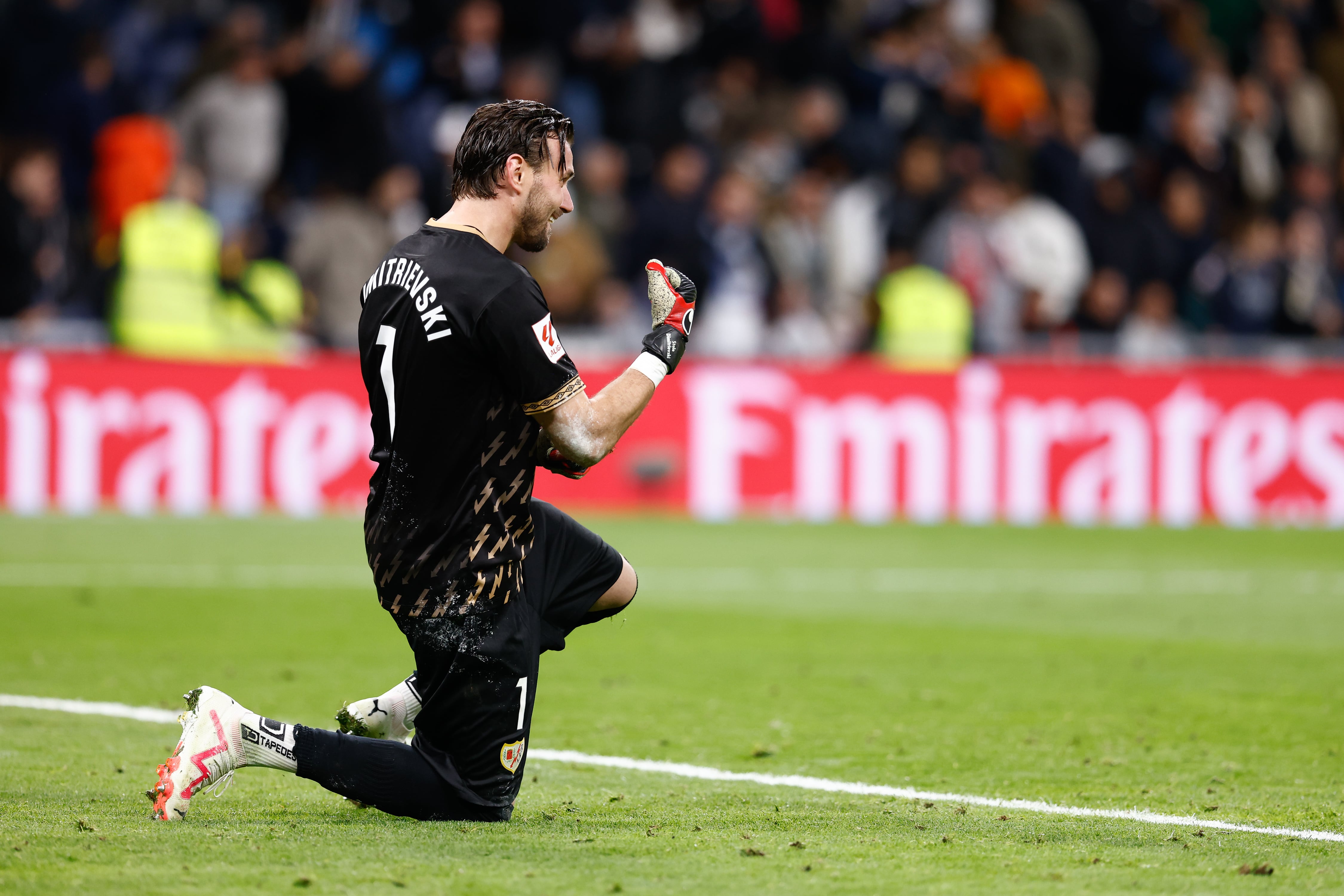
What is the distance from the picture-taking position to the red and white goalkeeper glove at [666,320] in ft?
17.5

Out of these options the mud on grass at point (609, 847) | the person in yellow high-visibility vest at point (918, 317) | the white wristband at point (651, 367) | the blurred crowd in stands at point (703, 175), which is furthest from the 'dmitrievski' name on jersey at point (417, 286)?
the person in yellow high-visibility vest at point (918, 317)

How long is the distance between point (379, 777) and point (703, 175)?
13597mm

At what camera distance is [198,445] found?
50.7 ft

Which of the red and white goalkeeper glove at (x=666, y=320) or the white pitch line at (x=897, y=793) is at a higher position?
the red and white goalkeeper glove at (x=666, y=320)

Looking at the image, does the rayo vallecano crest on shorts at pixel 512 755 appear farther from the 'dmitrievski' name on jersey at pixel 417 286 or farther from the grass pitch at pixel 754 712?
the 'dmitrievski' name on jersey at pixel 417 286

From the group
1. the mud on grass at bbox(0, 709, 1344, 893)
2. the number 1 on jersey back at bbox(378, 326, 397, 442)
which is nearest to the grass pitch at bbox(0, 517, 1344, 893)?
the mud on grass at bbox(0, 709, 1344, 893)

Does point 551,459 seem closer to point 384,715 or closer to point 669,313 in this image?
point 669,313

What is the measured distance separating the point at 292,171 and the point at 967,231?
6.55 metres

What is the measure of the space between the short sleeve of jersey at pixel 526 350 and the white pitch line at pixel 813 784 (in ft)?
5.50

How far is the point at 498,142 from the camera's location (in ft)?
17.3

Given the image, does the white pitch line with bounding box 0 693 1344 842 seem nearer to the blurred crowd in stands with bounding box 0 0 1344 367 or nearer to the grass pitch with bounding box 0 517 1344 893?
the grass pitch with bounding box 0 517 1344 893

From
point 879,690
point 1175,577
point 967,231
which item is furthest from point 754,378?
point 879,690

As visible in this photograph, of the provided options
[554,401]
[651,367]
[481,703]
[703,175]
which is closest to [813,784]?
[481,703]

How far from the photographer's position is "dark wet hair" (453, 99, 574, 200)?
5289mm
